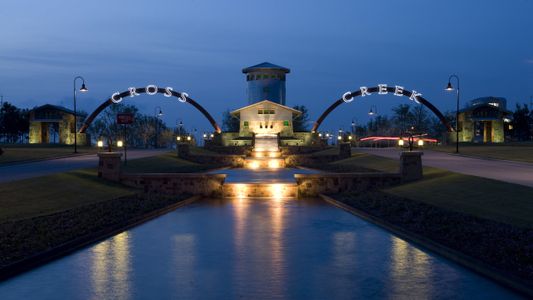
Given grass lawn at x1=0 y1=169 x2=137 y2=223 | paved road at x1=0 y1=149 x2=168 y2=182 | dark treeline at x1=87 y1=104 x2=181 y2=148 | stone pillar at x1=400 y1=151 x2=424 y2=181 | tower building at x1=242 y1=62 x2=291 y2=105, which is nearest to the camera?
grass lawn at x1=0 y1=169 x2=137 y2=223

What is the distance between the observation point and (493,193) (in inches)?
827

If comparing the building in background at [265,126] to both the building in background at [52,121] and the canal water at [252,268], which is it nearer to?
the building in background at [52,121]

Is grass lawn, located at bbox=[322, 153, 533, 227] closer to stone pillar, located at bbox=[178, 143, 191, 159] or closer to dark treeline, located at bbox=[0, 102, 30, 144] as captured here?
stone pillar, located at bbox=[178, 143, 191, 159]

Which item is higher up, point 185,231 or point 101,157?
point 101,157

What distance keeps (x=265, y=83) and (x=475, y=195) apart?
84754mm

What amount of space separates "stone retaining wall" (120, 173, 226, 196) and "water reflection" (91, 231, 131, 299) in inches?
485

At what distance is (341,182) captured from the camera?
95.7ft

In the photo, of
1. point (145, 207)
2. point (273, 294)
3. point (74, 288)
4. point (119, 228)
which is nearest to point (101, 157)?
point (145, 207)

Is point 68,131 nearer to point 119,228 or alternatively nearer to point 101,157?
point 101,157

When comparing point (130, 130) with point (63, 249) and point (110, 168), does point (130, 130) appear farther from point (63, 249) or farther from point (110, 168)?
point (63, 249)

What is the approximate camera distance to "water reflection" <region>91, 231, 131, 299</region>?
10.6 metres

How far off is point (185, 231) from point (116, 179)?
12371 mm

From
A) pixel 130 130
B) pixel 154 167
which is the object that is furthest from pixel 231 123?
pixel 154 167

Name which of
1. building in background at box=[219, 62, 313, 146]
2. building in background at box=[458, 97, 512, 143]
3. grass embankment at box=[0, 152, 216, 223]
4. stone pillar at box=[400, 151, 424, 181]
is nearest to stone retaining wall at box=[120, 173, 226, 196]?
grass embankment at box=[0, 152, 216, 223]
